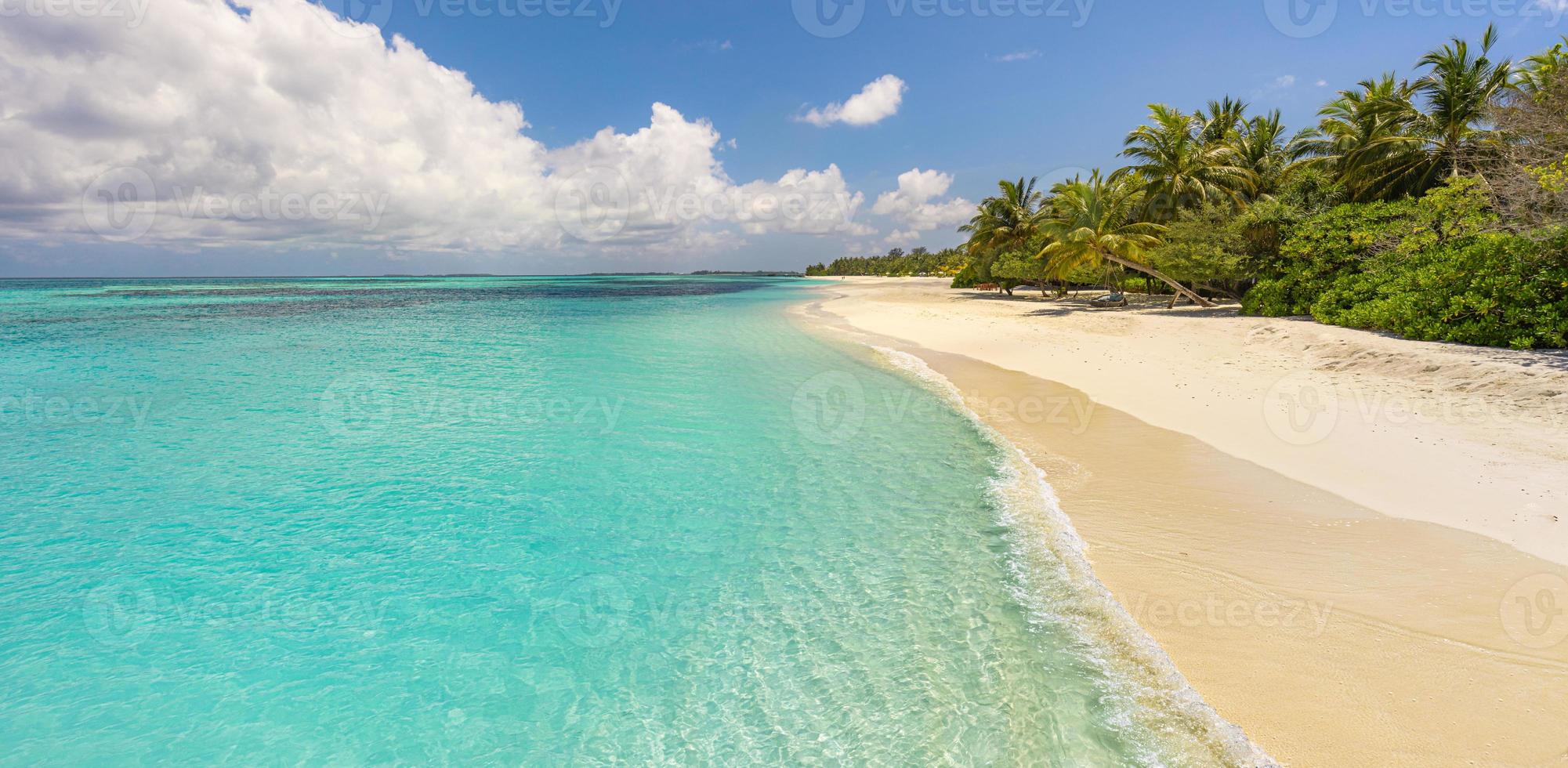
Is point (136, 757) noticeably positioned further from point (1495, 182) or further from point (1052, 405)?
point (1495, 182)

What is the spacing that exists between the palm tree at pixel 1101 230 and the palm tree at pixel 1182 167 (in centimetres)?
134

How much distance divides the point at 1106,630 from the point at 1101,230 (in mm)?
30088

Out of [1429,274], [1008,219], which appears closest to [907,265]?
[1008,219]

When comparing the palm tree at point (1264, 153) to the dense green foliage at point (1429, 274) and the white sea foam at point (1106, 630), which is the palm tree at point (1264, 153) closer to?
the dense green foliage at point (1429, 274)

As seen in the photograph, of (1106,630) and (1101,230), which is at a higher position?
(1101,230)

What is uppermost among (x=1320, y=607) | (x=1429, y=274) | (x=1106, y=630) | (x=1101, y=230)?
(x=1101, y=230)

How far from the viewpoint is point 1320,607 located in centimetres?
486

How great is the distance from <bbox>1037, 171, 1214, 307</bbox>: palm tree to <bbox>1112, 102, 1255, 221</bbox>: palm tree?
1.34m

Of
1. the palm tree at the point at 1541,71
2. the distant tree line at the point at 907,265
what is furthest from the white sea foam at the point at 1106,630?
the distant tree line at the point at 907,265

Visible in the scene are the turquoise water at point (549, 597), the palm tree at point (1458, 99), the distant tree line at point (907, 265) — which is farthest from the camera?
the distant tree line at point (907, 265)

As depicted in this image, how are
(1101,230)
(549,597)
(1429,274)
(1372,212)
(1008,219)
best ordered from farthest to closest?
(1008,219), (1101,230), (1372,212), (1429,274), (549,597)

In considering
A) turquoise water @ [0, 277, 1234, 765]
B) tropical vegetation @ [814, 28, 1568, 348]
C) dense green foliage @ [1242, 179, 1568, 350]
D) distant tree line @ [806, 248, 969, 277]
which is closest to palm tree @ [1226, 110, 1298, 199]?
tropical vegetation @ [814, 28, 1568, 348]

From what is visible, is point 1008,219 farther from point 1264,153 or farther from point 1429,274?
point 1429,274

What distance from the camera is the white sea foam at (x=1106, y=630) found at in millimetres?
3686
